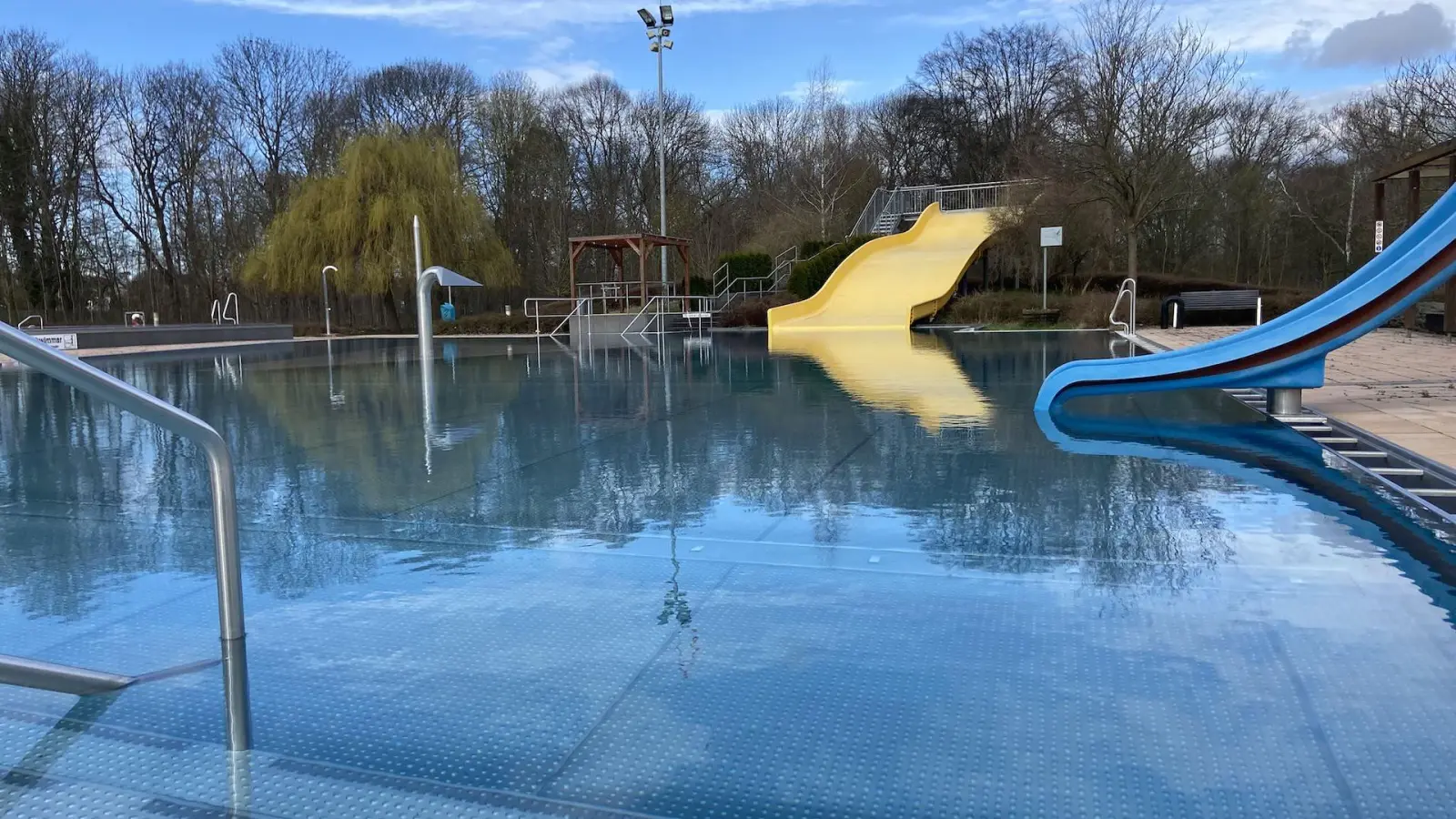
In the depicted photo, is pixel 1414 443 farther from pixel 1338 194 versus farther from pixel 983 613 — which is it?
pixel 1338 194

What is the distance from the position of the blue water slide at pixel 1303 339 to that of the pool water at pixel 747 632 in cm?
87

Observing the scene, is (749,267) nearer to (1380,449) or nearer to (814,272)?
(814,272)

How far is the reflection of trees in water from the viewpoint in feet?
14.5

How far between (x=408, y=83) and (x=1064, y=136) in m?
27.2

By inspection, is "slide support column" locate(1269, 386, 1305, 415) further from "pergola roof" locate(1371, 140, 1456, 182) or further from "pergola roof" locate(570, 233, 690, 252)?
"pergola roof" locate(570, 233, 690, 252)

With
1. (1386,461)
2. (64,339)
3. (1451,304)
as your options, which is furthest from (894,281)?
(1386,461)

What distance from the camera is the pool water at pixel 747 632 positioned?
238 cm

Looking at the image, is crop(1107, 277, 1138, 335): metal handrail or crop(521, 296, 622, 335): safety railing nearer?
crop(1107, 277, 1138, 335): metal handrail

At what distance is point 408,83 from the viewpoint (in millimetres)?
41312

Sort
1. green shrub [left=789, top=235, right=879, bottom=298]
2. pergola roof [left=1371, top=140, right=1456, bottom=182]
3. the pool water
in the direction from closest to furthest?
the pool water, pergola roof [left=1371, top=140, right=1456, bottom=182], green shrub [left=789, top=235, right=879, bottom=298]

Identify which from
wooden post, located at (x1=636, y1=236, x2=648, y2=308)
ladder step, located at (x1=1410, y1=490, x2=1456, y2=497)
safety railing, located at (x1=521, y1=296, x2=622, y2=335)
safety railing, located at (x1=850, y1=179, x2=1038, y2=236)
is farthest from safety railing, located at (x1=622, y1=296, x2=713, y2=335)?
ladder step, located at (x1=1410, y1=490, x2=1456, y2=497)

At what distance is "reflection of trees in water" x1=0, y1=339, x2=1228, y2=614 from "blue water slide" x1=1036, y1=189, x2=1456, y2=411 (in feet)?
2.91

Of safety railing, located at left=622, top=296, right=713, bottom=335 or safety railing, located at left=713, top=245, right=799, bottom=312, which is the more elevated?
safety railing, located at left=713, top=245, right=799, bottom=312

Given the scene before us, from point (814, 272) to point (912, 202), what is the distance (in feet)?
29.6
